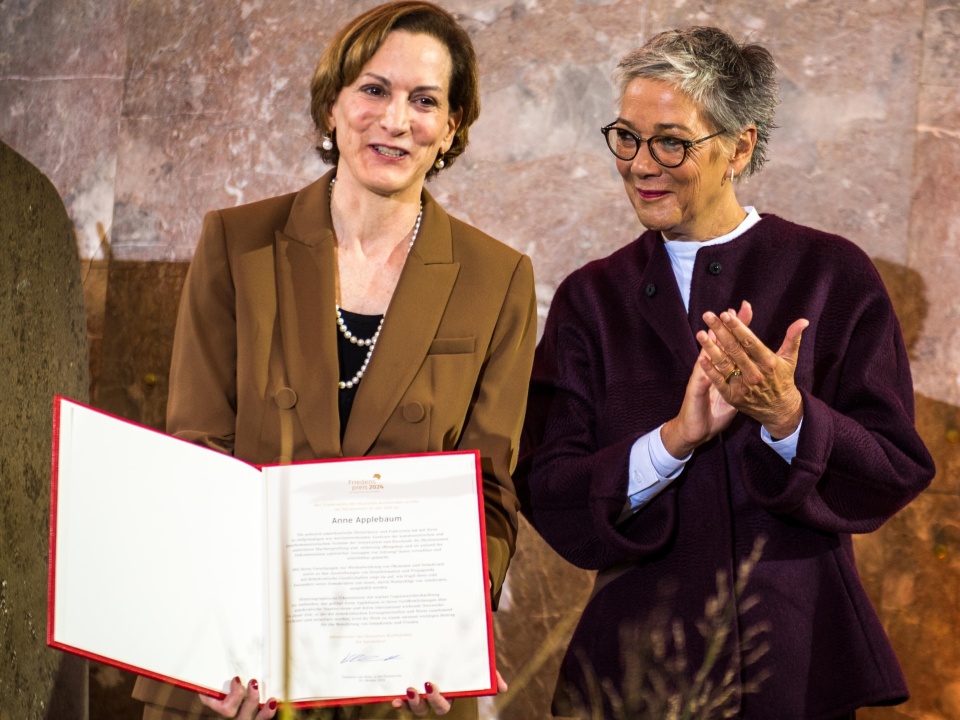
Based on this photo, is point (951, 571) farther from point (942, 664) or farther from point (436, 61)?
point (436, 61)

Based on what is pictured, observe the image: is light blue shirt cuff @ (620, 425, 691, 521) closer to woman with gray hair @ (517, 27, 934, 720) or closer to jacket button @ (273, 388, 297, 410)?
woman with gray hair @ (517, 27, 934, 720)

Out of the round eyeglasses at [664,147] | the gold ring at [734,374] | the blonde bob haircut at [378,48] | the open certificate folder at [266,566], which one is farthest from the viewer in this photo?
the round eyeglasses at [664,147]

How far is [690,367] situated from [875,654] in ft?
2.23

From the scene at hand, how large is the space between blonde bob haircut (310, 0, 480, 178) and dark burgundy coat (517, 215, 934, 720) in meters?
0.55

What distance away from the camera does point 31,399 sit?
2787 millimetres

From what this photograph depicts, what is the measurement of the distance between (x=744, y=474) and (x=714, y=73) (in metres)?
0.86

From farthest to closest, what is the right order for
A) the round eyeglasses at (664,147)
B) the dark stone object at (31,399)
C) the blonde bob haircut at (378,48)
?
the dark stone object at (31,399) → the round eyeglasses at (664,147) → the blonde bob haircut at (378,48)

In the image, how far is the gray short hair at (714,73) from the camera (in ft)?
7.80

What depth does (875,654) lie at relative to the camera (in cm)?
220

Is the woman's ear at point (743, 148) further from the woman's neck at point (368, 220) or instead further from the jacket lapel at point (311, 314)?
the jacket lapel at point (311, 314)

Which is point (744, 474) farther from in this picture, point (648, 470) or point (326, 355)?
point (326, 355)

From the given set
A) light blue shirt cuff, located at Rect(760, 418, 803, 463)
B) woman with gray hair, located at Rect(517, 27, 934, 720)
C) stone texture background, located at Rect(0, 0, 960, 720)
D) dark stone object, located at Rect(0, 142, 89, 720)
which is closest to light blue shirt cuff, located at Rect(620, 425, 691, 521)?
woman with gray hair, located at Rect(517, 27, 934, 720)
